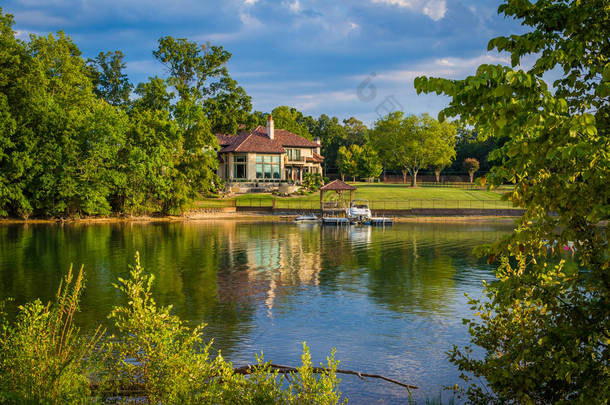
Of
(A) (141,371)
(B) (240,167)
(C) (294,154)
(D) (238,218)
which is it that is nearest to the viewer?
(A) (141,371)

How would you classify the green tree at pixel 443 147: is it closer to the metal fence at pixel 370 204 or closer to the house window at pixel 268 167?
the metal fence at pixel 370 204

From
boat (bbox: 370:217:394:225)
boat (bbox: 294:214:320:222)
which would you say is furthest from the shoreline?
boat (bbox: 370:217:394:225)

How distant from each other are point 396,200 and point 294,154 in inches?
825

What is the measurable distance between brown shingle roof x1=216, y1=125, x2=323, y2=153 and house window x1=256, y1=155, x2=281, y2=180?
1.22 m

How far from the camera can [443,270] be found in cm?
2875

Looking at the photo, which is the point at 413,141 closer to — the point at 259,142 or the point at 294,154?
the point at 294,154

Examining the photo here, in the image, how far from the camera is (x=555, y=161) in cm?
561

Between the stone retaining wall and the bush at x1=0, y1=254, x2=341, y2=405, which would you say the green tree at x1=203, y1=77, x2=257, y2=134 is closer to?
the stone retaining wall

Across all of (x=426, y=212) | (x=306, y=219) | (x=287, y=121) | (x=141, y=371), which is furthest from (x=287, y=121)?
(x=141, y=371)

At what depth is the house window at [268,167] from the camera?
82.4 metres

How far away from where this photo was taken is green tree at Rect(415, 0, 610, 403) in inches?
209

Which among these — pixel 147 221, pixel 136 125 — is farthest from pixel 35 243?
pixel 136 125

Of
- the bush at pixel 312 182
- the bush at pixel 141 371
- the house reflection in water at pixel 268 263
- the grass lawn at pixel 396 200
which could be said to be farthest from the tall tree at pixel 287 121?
the bush at pixel 141 371

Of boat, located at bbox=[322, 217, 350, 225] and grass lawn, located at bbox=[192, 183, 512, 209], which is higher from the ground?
grass lawn, located at bbox=[192, 183, 512, 209]
